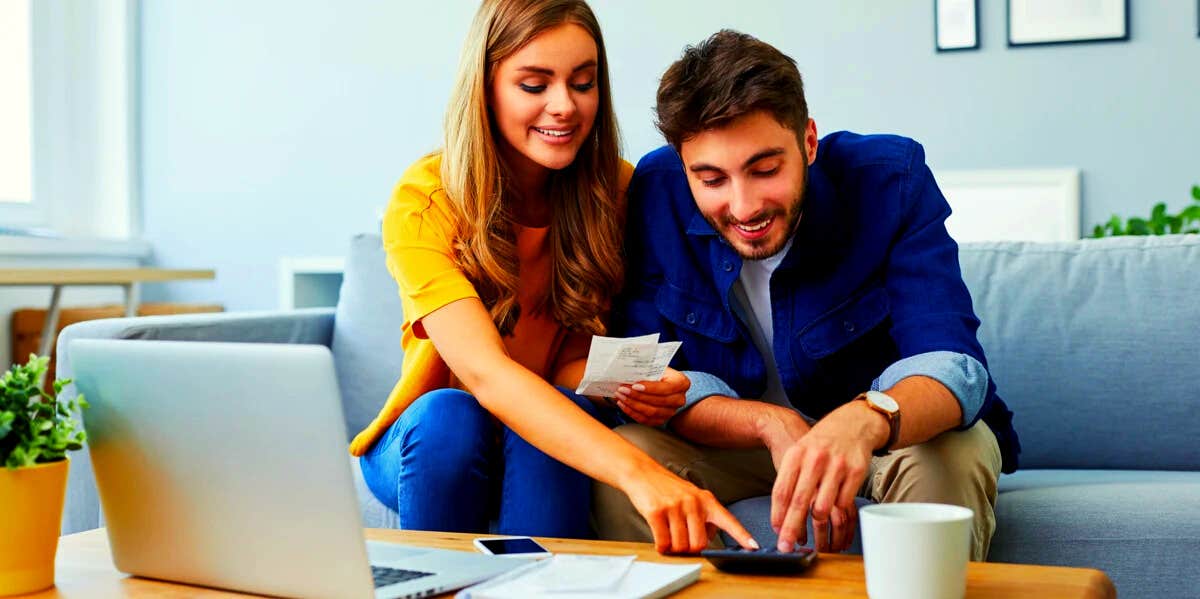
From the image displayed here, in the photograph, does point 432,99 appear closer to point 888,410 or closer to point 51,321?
point 51,321

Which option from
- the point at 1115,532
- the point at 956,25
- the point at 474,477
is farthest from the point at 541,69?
the point at 956,25

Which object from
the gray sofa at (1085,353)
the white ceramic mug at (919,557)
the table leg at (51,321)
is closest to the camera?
the white ceramic mug at (919,557)

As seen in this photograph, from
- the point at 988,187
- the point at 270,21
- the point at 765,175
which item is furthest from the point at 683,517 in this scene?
the point at 270,21

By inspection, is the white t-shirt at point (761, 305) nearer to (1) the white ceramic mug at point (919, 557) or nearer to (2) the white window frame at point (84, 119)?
(1) the white ceramic mug at point (919, 557)

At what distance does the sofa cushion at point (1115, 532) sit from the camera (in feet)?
4.91

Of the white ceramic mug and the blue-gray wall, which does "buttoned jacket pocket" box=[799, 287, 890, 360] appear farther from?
the blue-gray wall

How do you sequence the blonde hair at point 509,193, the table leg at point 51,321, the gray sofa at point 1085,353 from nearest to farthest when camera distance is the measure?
the blonde hair at point 509,193
the gray sofa at point 1085,353
the table leg at point 51,321

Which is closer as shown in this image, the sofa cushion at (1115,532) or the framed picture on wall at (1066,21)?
the sofa cushion at (1115,532)

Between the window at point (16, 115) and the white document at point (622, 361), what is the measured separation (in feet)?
9.08

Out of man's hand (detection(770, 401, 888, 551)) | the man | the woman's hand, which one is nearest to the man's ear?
the man

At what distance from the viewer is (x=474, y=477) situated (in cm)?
149

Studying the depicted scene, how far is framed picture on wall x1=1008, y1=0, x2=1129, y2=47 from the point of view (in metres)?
3.12

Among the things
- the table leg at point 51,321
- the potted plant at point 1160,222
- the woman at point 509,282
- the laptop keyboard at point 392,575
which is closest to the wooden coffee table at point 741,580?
the laptop keyboard at point 392,575

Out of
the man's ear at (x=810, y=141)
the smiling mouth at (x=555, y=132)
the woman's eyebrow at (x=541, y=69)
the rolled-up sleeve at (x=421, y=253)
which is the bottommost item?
the rolled-up sleeve at (x=421, y=253)
